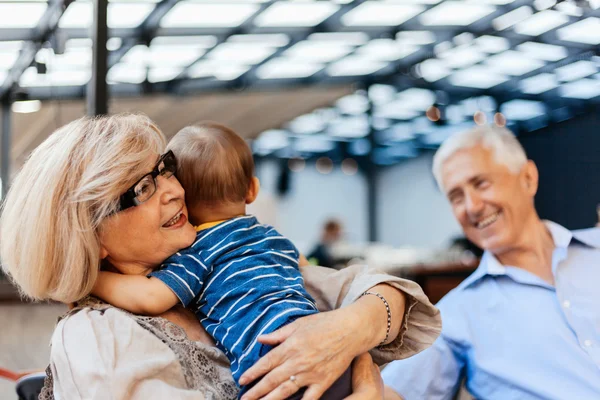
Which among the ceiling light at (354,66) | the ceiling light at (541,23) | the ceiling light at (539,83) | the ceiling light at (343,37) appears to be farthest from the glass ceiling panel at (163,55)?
the ceiling light at (539,83)

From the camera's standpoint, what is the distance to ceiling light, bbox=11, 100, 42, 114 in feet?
30.4

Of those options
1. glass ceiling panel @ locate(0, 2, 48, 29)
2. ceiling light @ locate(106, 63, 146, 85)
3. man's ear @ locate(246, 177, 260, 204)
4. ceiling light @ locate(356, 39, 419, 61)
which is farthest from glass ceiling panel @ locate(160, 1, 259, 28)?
man's ear @ locate(246, 177, 260, 204)

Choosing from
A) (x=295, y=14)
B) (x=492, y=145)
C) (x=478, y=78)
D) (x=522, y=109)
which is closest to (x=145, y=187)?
(x=492, y=145)

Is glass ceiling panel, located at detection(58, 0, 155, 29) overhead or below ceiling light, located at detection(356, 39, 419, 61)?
overhead

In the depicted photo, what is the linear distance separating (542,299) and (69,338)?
1381 mm

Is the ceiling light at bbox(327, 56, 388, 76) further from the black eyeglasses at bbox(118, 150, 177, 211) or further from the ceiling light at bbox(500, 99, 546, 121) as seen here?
the black eyeglasses at bbox(118, 150, 177, 211)

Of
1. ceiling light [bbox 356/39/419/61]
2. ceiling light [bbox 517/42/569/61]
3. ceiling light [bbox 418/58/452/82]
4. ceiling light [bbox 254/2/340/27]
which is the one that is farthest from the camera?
ceiling light [bbox 418/58/452/82]

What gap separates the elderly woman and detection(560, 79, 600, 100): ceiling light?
1258 centimetres

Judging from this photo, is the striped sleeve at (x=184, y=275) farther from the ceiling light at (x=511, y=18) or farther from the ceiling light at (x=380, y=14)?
the ceiling light at (x=511, y=18)

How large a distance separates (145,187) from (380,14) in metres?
8.41

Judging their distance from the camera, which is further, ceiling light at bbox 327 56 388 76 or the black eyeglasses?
ceiling light at bbox 327 56 388 76

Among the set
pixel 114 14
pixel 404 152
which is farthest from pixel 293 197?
pixel 114 14

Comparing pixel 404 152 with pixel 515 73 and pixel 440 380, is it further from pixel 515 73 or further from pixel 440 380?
pixel 440 380

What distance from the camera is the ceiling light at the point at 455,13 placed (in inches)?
367
